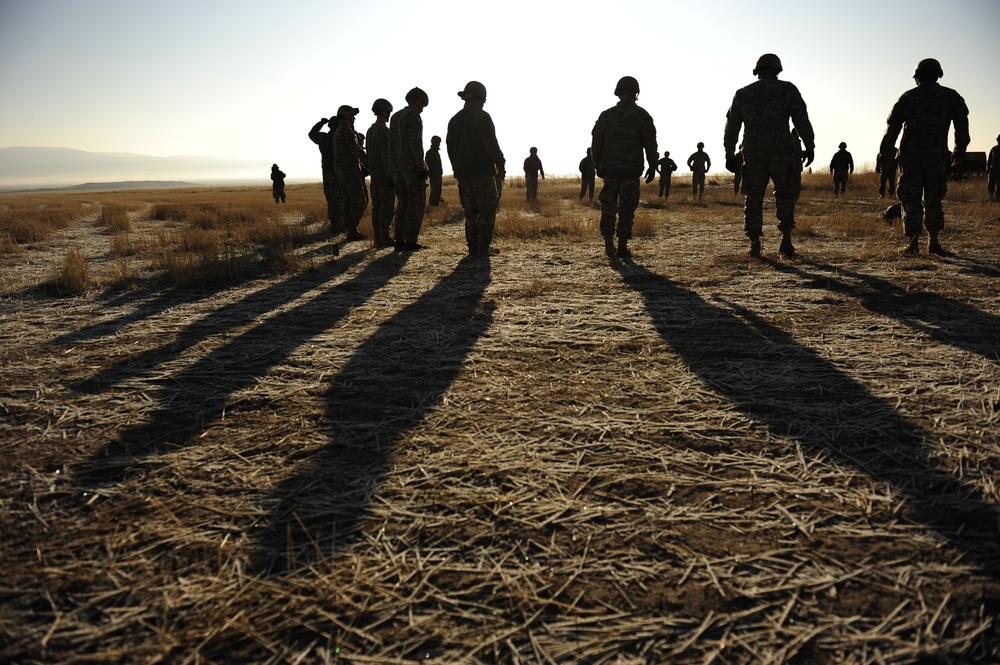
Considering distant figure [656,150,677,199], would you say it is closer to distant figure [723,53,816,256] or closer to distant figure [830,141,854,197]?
distant figure [830,141,854,197]

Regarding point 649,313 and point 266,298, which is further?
point 266,298

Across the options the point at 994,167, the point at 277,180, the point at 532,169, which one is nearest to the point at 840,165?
the point at 994,167

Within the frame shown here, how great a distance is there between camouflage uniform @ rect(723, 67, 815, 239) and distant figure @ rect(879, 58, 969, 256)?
1010mm

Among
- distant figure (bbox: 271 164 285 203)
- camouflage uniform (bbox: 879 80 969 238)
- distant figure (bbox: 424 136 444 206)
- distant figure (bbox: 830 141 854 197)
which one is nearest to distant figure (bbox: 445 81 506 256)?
camouflage uniform (bbox: 879 80 969 238)

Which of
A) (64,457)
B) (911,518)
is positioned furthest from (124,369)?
(911,518)

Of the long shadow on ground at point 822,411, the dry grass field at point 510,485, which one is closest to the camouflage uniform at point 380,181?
the dry grass field at point 510,485

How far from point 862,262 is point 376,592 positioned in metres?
6.78

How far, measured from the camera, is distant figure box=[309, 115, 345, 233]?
10289mm

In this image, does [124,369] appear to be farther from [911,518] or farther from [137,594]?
[911,518]

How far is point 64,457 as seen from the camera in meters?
2.31

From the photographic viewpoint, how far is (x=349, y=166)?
30.8 ft

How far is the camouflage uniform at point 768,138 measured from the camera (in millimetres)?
6410

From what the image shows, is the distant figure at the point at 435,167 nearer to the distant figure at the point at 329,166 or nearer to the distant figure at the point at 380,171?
the distant figure at the point at 329,166

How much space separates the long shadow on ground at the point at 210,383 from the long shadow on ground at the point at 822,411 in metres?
2.47
